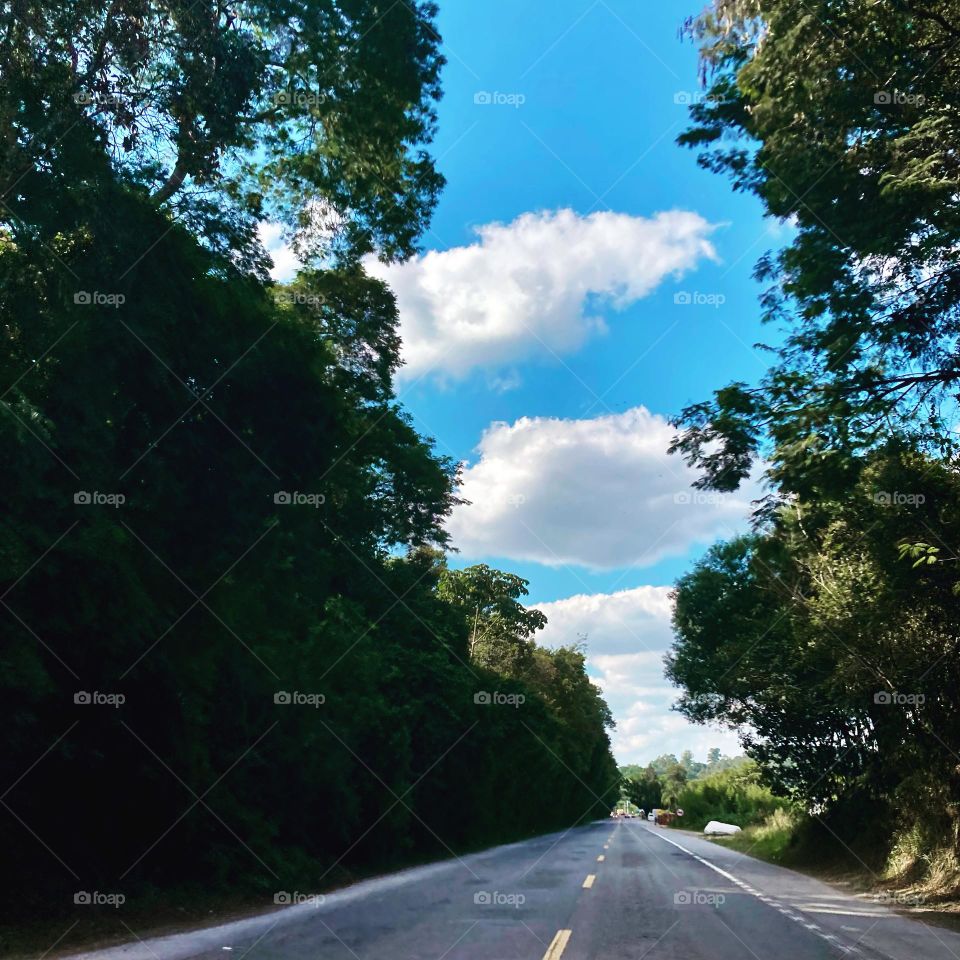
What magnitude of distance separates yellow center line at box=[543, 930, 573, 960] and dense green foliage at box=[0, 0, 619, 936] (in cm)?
636

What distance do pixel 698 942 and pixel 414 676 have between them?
19.7m

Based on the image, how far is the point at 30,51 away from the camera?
35.3 ft

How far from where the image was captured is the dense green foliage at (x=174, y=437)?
10078 mm

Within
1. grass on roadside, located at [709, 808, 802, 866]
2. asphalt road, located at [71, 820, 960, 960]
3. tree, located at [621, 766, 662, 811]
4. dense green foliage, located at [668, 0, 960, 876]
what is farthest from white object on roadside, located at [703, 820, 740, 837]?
tree, located at [621, 766, 662, 811]

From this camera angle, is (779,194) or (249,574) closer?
(779,194)

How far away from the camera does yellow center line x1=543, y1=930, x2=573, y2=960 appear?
8070mm

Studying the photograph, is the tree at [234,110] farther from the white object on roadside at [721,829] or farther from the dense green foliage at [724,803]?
the white object on roadside at [721,829]

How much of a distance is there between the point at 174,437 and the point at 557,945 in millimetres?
9265

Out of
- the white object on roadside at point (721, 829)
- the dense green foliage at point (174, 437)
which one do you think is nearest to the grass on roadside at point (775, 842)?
the white object on roadside at point (721, 829)

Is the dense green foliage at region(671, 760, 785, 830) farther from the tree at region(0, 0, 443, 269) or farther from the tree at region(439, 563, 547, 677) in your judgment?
the tree at region(0, 0, 443, 269)

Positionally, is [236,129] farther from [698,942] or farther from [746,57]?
[698,942]

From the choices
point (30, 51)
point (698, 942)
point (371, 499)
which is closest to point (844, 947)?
point (698, 942)

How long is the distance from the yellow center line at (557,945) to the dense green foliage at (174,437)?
6.36 m

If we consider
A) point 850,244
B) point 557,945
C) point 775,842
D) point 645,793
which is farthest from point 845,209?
point 645,793
